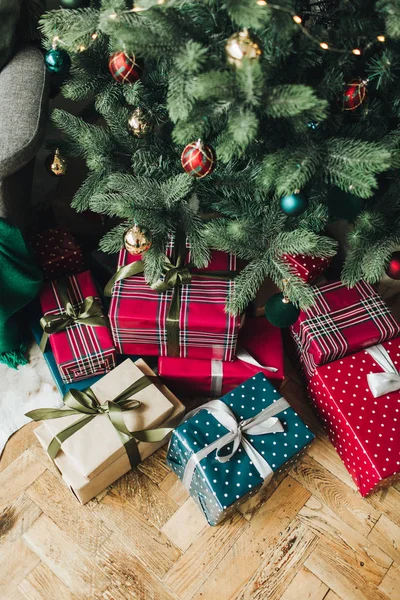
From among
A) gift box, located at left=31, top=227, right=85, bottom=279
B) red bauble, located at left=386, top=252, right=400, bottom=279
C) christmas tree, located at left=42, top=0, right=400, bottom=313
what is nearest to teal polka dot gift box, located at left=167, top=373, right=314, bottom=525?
christmas tree, located at left=42, top=0, right=400, bottom=313

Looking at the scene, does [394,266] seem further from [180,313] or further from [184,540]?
[184,540]

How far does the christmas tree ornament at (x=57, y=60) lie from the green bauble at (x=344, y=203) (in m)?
0.65

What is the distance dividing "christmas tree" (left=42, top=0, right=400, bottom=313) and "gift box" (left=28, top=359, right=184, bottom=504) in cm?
28

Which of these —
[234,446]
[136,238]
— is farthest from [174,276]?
[234,446]

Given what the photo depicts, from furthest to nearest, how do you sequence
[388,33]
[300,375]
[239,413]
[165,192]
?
[300,375] → [239,413] → [165,192] → [388,33]

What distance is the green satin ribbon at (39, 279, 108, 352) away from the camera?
49.3 inches

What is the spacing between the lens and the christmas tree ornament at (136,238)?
3.29ft

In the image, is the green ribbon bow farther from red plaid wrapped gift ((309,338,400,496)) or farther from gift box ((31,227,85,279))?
red plaid wrapped gift ((309,338,400,496))

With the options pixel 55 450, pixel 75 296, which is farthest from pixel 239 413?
pixel 75 296

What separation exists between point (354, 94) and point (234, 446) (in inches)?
29.8

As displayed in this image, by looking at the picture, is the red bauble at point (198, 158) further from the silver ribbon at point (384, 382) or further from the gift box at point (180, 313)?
the silver ribbon at point (384, 382)

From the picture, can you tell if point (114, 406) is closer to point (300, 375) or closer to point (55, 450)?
point (55, 450)

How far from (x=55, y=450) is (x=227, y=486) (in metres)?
0.40

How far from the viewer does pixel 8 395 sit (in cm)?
135
